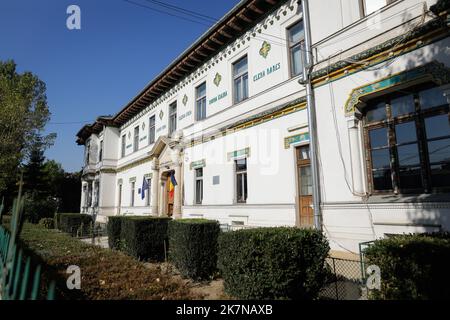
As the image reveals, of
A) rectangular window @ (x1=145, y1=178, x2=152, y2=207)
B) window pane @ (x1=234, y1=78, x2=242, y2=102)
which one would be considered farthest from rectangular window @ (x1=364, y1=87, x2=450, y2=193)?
rectangular window @ (x1=145, y1=178, x2=152, y2=207)

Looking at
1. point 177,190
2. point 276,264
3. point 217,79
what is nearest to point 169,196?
point 177,190

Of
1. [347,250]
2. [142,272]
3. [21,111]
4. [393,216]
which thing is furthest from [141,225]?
[21,111]

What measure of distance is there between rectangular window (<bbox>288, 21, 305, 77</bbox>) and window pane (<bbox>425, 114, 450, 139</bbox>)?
13.4 ft

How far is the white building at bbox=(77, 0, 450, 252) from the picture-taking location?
6.30 meters

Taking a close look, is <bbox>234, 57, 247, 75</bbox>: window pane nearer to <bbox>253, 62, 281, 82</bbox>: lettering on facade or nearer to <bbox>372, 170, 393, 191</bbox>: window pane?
<bbox>253, 62, 281, 82</bbox>: lettering on facade

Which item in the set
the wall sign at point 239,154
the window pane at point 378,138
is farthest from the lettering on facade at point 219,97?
the window pane at point 378,138

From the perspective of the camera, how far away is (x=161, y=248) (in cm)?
912

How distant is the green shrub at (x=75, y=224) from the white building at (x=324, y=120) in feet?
18.6

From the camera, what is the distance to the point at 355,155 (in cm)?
732

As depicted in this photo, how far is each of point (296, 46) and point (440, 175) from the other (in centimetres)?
579
